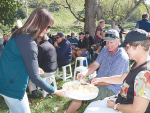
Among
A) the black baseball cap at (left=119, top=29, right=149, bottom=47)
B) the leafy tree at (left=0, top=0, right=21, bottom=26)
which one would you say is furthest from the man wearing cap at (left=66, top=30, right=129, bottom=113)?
the leafy tree at (left=0, top=0, right=21, bottom=26)

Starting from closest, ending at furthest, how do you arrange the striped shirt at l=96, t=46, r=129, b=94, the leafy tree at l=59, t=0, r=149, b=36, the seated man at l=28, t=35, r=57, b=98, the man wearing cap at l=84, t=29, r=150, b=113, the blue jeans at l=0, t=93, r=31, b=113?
the man wearing cap at l=84, t=29, r=150, b=113 → the blue jeans at l=0, t=93, r=31, b=113 → the striped shirt at l=96, t=46, r=129, b=94 → the seated man at l=28, t=35, r=57, b=98 → the leafy tree at l=59, t=0, r=149, b=36

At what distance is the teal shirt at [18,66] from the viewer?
1365 millimetres

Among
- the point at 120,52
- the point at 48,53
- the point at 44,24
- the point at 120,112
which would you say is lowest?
the point at 120,112

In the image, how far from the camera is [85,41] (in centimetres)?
632

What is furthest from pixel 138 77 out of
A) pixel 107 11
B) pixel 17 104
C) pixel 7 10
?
pixel 7 10

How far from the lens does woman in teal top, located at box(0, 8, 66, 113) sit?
1.37m

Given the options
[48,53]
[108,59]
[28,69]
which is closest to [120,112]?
[108,59]

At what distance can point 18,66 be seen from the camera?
1433mm

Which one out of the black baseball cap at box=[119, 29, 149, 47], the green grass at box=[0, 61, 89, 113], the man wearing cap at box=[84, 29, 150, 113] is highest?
the black baseball cap at box=[119, 29, 149, 47]

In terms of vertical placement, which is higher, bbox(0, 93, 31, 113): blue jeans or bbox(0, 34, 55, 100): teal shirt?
bbox(0, 34, 55, 100): teal shirt

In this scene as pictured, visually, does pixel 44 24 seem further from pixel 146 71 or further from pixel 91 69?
pixel 91 69

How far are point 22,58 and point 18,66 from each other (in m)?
0.10

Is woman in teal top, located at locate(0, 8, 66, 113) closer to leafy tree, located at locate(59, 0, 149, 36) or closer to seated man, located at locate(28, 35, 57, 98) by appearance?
seated man, located at locate(28, 35, 57, 98)

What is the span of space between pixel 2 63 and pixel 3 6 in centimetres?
838
